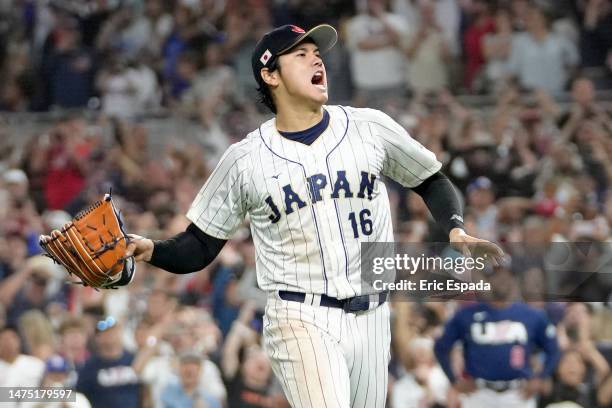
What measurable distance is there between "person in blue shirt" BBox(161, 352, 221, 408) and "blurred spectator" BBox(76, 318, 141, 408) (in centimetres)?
20

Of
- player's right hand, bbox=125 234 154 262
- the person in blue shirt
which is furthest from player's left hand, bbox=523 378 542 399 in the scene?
player's right hand, bbox=125 234 154 262

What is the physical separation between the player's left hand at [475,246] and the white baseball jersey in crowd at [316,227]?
0.31m

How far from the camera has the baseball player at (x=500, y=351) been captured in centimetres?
750

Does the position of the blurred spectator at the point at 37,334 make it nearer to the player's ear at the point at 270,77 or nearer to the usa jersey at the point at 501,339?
the usa jersey at the point at 501,339

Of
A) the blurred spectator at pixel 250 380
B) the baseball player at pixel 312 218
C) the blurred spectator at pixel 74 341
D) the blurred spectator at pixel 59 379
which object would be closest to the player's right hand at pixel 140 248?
the baseball player at pixel 312 218

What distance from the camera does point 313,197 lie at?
4.70 metres

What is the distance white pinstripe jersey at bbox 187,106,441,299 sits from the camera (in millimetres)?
4684

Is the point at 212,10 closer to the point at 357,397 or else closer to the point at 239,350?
the point at 239,350

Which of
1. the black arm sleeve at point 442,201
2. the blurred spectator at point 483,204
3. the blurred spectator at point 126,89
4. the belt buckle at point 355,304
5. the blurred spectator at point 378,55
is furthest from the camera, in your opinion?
the blurred spectator at point 126,89

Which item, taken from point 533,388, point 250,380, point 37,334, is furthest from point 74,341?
point 533,388

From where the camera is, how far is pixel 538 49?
11.1m

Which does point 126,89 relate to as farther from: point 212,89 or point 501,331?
point 501,331

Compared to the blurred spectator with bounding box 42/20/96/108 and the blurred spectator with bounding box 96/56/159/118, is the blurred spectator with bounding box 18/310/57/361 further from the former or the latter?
the blurred spectator with bounding box 42/20/96/108

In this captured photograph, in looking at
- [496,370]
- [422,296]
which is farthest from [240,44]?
[422,296]
